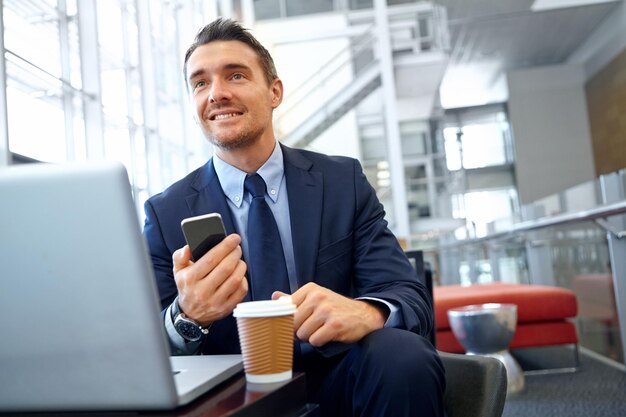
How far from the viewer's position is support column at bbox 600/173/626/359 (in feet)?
10.3

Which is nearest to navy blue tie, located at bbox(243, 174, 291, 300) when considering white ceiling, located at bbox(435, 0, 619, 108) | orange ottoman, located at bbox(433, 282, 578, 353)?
orange ottoman, located at bbox(433, 282, 578, 353)

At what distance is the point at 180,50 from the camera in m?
6.74

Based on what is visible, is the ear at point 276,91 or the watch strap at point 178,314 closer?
the watch strap at point 178,314

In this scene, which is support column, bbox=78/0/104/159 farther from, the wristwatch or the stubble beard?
the wristwatch

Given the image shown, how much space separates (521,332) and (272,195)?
2687 mm

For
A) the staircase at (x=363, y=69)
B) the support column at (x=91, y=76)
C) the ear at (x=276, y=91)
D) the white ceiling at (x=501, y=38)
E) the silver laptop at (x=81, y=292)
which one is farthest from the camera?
the white ceiling at (x=501, y=38)

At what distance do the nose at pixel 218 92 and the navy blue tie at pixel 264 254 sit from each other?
0.27 m

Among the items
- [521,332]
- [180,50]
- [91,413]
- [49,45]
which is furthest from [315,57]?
[91,413]

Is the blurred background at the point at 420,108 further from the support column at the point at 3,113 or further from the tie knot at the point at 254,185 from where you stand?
the tie knot at the point at 254,185

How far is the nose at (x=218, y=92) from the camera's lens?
1364 mm

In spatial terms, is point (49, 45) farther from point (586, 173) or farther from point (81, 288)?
point (586, 173)

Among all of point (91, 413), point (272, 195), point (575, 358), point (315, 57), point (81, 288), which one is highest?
point (315, 57)

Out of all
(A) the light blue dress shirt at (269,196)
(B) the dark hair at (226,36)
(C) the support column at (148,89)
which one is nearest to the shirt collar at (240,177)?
(A) the light blue dress shirt at (269,196)

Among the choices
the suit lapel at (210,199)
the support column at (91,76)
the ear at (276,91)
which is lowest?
the suit lapel at (210,199)
